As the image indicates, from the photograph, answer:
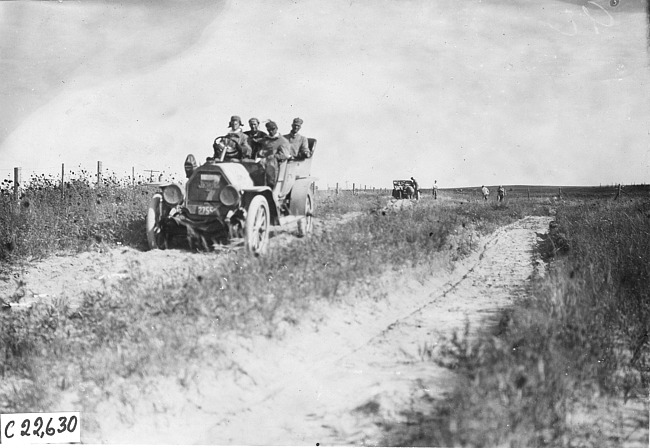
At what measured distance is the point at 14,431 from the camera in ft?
12.0

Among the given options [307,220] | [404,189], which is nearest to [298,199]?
[307,220]

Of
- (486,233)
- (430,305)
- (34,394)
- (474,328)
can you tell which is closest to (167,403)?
(34,394)

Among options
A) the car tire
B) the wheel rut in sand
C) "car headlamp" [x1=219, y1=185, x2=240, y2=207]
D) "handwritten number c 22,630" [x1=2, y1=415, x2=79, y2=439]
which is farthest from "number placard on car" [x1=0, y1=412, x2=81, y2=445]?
the car tire

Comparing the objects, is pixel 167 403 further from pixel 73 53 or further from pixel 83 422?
pixel 73 53

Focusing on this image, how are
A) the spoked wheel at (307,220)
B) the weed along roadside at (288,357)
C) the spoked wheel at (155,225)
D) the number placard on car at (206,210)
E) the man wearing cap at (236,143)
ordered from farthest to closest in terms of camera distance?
the spoked wheel at (307,220), the man wearing cap at (236,143), the spoked wheel at (155,225), the number placard on car at (206,210), the weed along roadside at (288,357)

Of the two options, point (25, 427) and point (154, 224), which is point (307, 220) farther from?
point (25, 427)

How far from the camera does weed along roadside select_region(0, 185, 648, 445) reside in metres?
3.42

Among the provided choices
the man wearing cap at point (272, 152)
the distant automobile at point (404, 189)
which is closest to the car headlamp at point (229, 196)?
the man wearing cap at point (272, 152)

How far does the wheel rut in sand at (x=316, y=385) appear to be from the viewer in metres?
3.44

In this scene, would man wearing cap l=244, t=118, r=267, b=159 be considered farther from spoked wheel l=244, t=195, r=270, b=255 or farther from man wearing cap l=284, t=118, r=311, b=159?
spoked wheel l=244, t=195, r=270, b=255

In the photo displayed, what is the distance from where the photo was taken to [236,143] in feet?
30.4

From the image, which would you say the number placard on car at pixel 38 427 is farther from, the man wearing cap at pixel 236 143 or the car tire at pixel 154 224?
the man wearing cap at pixel 236 143

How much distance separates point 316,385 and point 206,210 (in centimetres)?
473

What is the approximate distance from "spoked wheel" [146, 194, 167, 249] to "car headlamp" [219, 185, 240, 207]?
4.21 ft
